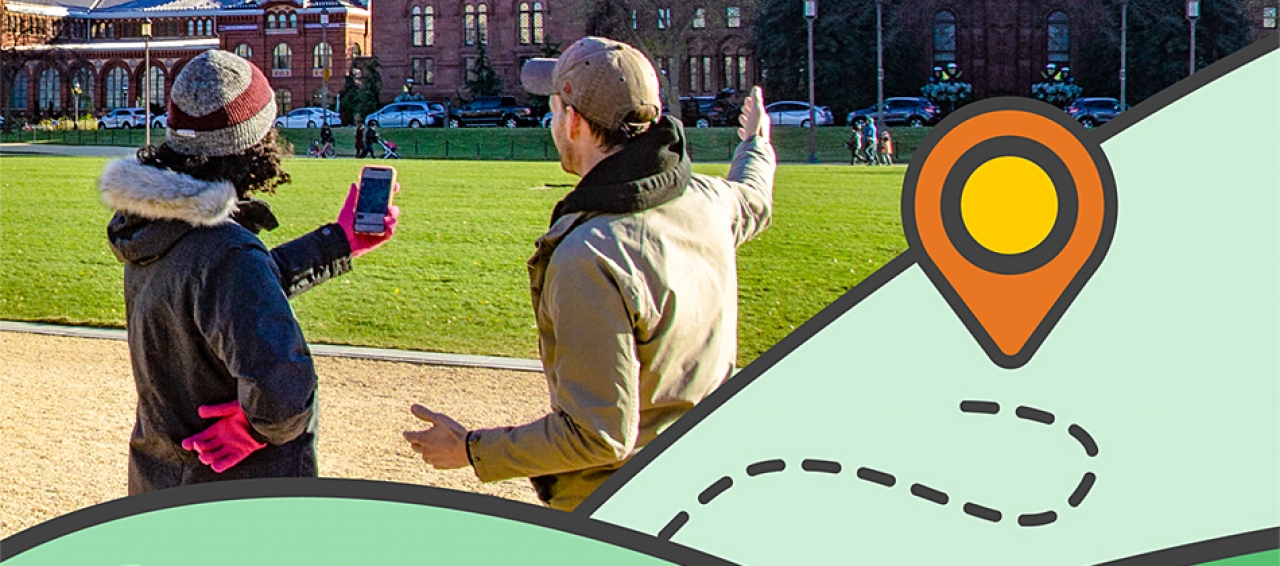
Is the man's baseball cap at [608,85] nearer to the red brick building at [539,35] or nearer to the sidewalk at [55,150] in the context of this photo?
the red brick building at [539,35]

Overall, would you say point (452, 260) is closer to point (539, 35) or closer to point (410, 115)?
point (539, 35)

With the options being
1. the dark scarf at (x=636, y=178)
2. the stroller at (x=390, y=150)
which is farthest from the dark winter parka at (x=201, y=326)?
the stroller at (x=390, y=150)

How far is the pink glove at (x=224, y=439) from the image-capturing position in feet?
10.2

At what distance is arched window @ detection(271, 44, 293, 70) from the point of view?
1515 centimetres

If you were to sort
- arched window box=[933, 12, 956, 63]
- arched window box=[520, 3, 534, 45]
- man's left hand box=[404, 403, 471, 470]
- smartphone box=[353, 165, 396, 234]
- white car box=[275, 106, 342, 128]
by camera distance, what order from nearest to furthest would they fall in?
1. man's left hand box=[404, 403, 471, 470]
2. smartphone box=[353, 165, 396, 234]
3. arched window box=[933, 12, 956, 63]
4. arched window box=[520, 3, 534, 45]
5. white car box=[275, 106, 342, 128]

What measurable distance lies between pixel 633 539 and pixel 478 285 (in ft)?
28.7

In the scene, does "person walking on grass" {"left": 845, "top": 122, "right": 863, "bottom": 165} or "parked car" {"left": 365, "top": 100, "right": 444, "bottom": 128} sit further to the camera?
"parked car" {"left": 365, "top": 100, "right": 444, "bottom": 128}

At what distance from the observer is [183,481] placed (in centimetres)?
325

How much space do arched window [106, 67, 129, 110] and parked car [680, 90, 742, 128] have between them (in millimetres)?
7159

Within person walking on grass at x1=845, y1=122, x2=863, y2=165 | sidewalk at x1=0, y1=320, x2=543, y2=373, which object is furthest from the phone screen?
person walking on grass at x1=845, y1=122, x2=863, y2=165

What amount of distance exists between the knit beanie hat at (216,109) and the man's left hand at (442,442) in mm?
726

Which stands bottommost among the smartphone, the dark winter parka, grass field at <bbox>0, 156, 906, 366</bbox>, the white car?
grass field at <bbox>0, 156, 906, 366</bbox>

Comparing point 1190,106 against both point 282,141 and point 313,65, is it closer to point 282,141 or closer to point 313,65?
point 282,141

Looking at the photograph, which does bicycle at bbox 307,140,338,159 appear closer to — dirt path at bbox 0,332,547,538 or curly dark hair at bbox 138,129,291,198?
A: dirt path at bbox 0,332,547,538
